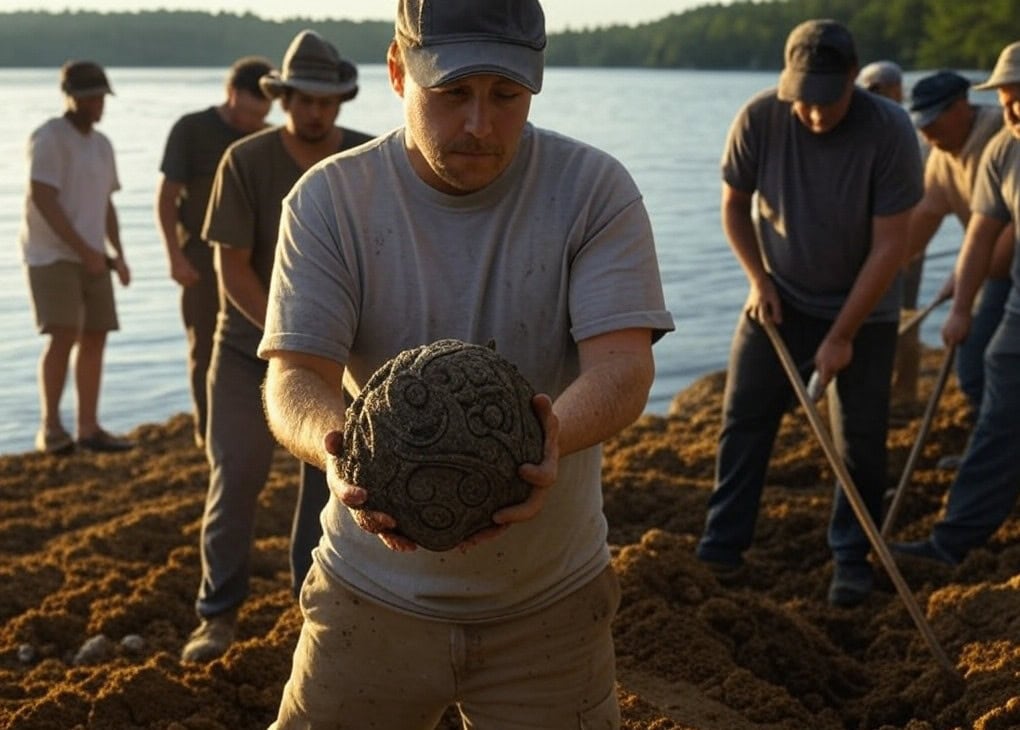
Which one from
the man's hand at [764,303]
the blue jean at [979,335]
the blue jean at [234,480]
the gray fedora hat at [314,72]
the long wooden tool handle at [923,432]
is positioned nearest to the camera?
the blue jean at [234,480]

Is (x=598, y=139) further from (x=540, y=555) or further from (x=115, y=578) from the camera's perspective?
(x=540, y=555)

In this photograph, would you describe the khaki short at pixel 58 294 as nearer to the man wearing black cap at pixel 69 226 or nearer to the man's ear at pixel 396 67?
the man wearing black cap at pixel 69 226

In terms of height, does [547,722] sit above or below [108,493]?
above

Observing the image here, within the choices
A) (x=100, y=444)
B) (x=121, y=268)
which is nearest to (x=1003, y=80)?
(x=121, y=268)

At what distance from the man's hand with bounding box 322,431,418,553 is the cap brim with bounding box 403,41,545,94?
26.2 inches

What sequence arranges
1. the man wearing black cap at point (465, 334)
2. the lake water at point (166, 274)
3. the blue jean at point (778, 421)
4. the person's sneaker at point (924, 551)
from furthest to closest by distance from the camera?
the lake water at point (166, 274), the person's sneaker at point (924, 551), the blue jean at point (778, 421), the man wearing black cap at point (465, 334)

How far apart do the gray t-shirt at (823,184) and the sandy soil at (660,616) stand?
112cm

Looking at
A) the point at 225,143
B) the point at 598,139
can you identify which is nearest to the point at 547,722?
the point at 225,143

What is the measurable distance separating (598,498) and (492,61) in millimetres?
905

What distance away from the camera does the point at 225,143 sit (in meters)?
7.69

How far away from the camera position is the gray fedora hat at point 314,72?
5.74 meters

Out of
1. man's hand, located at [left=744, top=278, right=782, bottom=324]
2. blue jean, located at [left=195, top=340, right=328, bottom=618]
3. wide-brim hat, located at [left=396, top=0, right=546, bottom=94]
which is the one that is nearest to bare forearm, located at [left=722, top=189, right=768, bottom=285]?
man's hand, located at [left=744, top=278, right=782, bottom=324]

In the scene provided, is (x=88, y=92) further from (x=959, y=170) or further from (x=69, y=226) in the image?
(x=959, y=170)

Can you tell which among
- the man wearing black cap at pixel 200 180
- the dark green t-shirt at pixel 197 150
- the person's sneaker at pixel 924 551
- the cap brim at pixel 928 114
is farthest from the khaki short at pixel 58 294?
the person's sneaker at pixel 924 551
